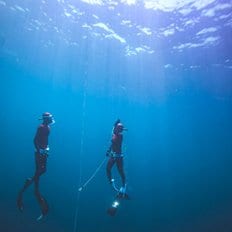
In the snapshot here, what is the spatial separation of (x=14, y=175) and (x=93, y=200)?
1581 cm

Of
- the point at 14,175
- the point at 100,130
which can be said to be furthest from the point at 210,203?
the point at 100,130

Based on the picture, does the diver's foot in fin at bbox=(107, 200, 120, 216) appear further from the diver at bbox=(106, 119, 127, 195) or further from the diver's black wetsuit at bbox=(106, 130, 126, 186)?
the diver's black wetsuit at bbox=(106, 130, 126, 186)

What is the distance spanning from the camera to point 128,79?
119 ft

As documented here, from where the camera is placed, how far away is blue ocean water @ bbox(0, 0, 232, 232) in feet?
69.6

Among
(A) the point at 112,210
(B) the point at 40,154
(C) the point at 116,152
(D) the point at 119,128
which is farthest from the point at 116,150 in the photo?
(B) the point at 40,154

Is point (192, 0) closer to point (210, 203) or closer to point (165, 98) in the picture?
point (165, 98)

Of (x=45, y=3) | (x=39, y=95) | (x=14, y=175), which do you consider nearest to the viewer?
(x=45, y=3)

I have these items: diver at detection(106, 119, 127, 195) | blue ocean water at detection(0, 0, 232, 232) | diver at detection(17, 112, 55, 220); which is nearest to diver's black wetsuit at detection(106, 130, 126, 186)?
diver at detection(106, 119, 127, 195)

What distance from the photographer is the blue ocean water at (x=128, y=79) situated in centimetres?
2120

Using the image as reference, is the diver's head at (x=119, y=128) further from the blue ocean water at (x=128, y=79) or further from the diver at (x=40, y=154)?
the blue ocean water at (x=128, y=79)

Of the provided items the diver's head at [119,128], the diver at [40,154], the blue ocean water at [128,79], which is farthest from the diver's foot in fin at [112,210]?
the blue ocean water at [128,79]

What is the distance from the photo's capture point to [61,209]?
33844mm

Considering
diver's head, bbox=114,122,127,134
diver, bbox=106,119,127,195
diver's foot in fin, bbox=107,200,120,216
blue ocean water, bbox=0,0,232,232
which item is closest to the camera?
diver's foot in fin, bbox=107,200,120,216

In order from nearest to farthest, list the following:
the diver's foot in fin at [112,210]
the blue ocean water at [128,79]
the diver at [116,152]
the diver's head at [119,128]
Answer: the diver's foot in fin at [112,210] < the diver's head at [119,128] < the diver at [116,152] < the blue ocean water at [128,79]
